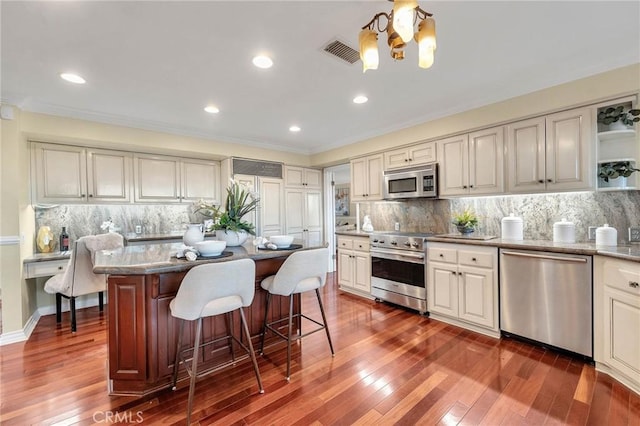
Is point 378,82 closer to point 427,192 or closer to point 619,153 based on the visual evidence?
point 427,192

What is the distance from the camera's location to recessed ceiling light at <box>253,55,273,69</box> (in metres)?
2.24

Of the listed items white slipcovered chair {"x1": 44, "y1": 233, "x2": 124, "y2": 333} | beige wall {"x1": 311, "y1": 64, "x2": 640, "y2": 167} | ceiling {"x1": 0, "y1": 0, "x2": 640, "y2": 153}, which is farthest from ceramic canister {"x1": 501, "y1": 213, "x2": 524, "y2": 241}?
white slipcovered chair {"x1": 44, "y1": 233, "x2": 124, "y2": 333}

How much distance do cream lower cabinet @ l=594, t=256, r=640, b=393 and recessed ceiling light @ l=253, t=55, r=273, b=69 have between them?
3.00 meters

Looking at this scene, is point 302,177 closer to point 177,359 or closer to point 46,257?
point 46,257

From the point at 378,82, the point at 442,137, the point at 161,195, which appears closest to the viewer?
the point at 378,82

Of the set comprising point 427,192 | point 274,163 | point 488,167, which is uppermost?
point 274,163

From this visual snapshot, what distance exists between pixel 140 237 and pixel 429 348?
386 cm

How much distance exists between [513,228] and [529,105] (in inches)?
48.4

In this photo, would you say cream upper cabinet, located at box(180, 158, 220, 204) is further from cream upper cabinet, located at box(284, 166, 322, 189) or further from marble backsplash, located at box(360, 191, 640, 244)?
marble backsplash, located at box(360, 191, 640, 244)

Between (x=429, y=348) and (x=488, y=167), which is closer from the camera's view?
(x=429, y=348)

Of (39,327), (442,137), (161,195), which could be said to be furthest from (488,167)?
(39,327)

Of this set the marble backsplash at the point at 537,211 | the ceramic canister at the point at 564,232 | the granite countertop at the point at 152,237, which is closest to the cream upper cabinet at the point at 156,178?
the granite countertop at the point at 152,237

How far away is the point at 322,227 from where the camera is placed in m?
5.80

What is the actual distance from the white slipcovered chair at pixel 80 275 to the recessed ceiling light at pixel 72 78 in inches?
61.6
